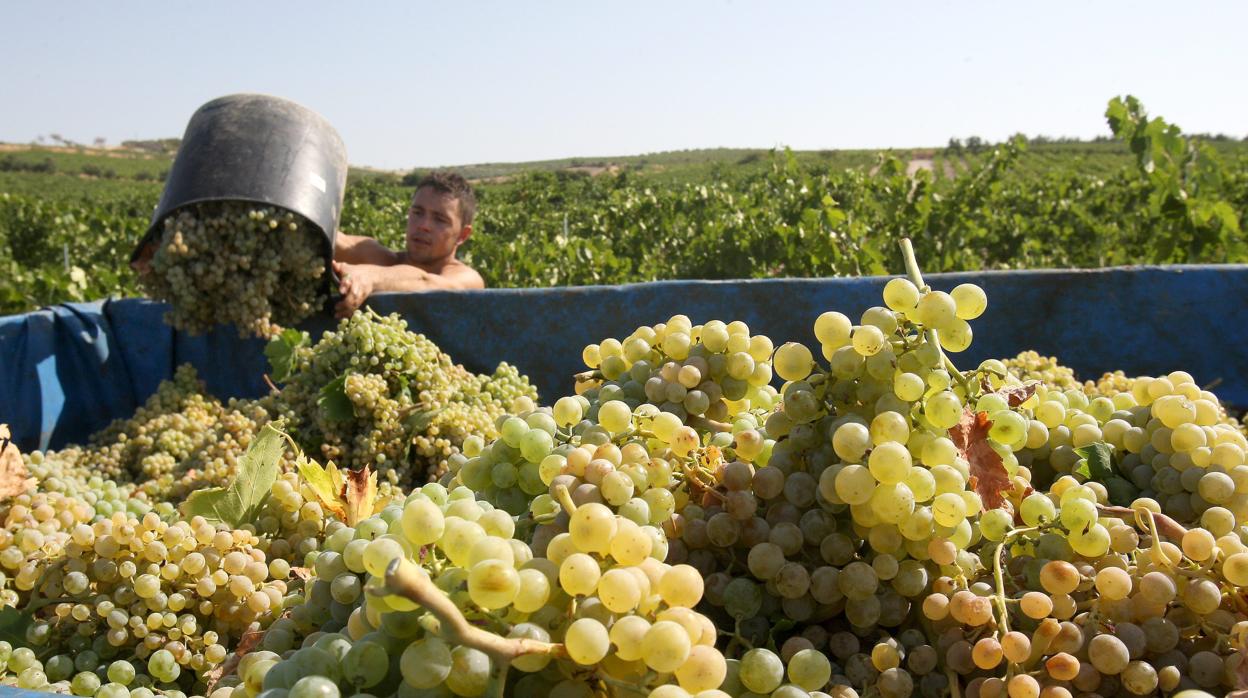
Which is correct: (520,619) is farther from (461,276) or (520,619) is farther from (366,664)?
(461,276)

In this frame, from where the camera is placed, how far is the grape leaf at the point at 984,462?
3.51ft

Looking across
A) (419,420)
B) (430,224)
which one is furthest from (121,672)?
(430,224)

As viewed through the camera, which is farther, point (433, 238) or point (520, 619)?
point (433, 238)

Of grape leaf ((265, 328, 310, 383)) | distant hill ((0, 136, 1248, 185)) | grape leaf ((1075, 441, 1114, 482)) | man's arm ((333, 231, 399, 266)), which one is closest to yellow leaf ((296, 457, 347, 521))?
grape leaf ((1075, 441, 1114, 482))

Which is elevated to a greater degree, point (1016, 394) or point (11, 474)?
point (1016, 394)

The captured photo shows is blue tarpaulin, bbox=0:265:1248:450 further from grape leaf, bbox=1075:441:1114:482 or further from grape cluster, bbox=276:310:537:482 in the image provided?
grape leaf, bbox=1075:441:1114:482

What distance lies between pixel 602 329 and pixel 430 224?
239 cm

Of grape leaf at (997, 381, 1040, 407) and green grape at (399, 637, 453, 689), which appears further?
grape leaf at (997, 381, 1040, 407)

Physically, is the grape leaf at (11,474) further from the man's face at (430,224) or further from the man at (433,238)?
the man's face at (430,224)

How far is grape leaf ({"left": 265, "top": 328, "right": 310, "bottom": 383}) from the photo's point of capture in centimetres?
314

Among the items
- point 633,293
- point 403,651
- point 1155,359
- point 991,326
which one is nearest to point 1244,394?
point 1155,359

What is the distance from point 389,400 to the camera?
104 inches

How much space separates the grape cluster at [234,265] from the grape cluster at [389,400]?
22.8 inches

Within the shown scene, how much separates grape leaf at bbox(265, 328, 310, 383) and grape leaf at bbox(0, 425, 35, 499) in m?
1.24
